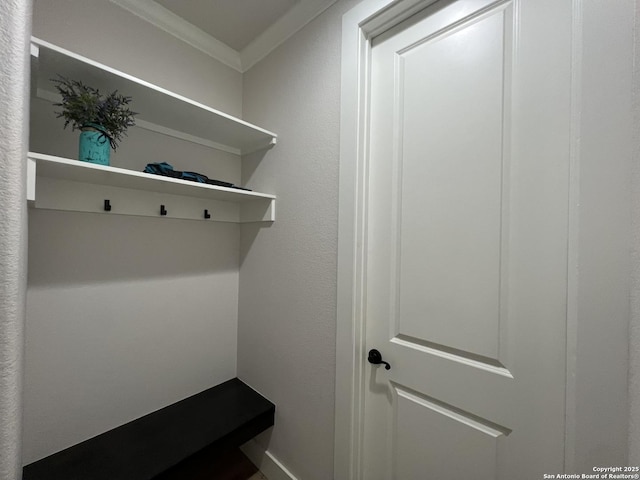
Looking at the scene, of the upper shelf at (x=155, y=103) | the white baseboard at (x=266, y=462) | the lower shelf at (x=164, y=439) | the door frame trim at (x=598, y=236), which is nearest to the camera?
the door frame trim at (x=598, y=236)

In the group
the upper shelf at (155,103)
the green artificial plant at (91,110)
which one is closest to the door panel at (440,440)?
the upper shelf at (155,103)

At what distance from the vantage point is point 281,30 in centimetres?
136

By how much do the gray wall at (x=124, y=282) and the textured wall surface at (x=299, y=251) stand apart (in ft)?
0.76

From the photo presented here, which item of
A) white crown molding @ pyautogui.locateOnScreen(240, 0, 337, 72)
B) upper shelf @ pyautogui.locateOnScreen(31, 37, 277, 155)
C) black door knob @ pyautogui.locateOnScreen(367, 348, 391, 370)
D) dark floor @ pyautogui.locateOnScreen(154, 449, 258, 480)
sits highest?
white crown molding @ pyautogui.locateOnScreen(240, 0, 337, 72)

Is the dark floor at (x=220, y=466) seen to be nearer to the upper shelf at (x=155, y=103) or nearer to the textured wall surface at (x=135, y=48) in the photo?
the upper shelf at (x=155, y=103)

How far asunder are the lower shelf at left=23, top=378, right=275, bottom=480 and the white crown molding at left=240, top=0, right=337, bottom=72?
1.97 m

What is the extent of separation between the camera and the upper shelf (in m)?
0.86

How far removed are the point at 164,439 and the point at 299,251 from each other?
102 cm

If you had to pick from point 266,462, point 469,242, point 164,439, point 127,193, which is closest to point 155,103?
point 127,193

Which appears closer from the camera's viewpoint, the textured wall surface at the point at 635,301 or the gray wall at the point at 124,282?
the textured wall surface at the point at 635,301

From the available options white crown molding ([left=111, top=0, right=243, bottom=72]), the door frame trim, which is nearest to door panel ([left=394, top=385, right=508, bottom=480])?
the door frame trim

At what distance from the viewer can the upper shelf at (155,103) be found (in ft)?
2.83

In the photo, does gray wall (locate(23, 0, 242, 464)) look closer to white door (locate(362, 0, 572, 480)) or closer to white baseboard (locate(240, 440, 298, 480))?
white baseboard (locate(240, 440, 298, 480))

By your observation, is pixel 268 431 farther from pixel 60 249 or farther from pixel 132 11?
pixel 132 11
